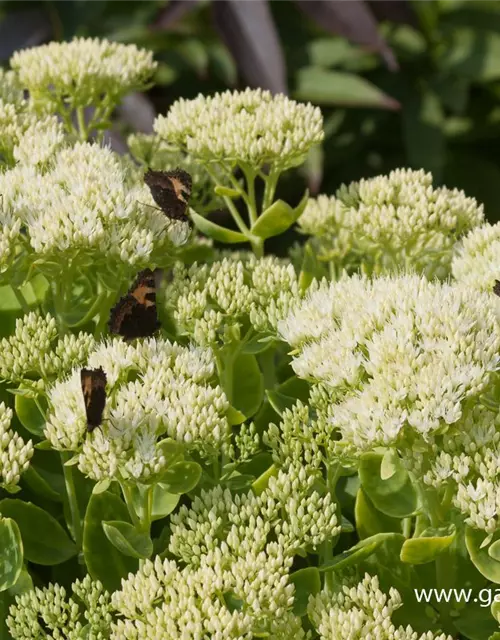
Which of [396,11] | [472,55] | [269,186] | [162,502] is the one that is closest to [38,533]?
[162,502]

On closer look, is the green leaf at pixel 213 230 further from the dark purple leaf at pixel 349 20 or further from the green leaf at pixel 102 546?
the dark purple leaf at pixel 349 20

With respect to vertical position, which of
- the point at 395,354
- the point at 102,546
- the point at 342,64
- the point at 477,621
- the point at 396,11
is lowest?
the point at 477,621

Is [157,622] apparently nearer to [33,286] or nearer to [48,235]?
[48,235]

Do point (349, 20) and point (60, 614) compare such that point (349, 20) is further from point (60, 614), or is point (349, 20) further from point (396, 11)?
point (60, 614)

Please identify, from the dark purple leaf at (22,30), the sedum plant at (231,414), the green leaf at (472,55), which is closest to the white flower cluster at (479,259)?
the sedum plant at (231,414)

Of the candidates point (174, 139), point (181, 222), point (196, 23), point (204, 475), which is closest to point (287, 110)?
point (174, 139)

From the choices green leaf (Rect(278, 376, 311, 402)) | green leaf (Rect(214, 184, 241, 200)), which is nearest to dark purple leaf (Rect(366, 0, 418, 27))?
green leaf (Rect(214, 184, 241, 200))
